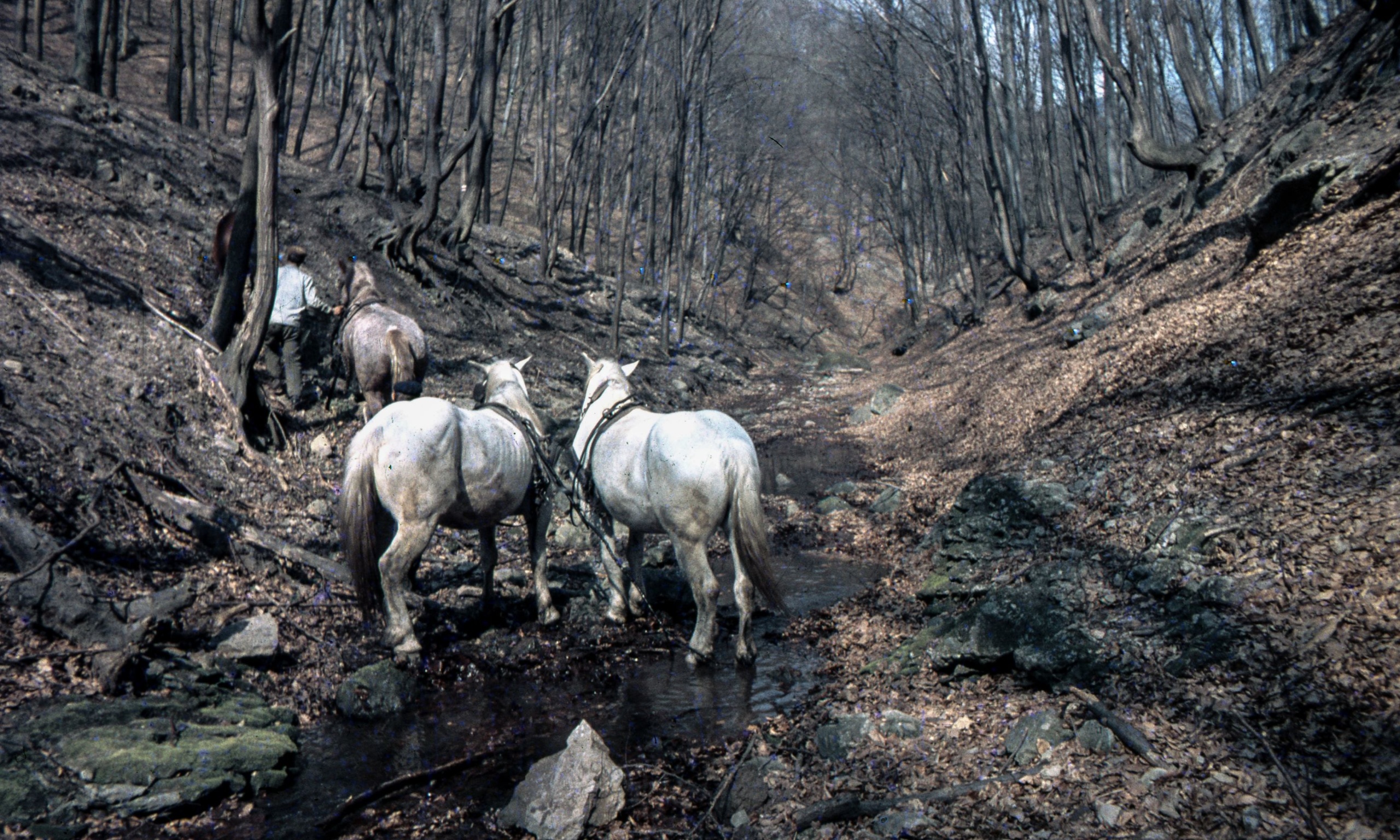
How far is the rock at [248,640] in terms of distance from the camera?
242 inches

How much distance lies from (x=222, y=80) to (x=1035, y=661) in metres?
47.7

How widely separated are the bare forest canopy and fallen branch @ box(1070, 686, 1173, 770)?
385 inches

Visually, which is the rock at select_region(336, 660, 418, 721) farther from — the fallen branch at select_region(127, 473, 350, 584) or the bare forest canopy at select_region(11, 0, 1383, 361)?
the bare forest canopy at select_region(11, 0, 1383, 361)

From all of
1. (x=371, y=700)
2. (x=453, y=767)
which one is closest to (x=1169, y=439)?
(x=453, y=767)

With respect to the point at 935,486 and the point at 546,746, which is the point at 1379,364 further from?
→ the point at 546,746

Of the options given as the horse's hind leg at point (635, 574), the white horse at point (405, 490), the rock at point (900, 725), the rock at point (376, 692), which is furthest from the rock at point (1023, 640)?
the white horse at point (405, 490)

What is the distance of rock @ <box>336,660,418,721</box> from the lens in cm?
598

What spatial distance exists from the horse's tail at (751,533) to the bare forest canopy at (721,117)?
6851mm

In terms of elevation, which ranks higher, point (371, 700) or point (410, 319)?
point (410, 319)

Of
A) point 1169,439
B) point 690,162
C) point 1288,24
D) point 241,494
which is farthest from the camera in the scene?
point 690,162

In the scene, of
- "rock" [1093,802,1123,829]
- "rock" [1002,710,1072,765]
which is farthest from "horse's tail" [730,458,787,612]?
"rock" [1093,802,1123,829]

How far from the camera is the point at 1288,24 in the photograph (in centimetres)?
2805

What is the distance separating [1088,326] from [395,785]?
45.4 feet

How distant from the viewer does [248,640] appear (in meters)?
6.23
